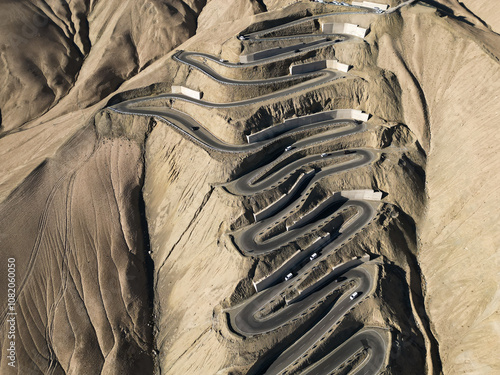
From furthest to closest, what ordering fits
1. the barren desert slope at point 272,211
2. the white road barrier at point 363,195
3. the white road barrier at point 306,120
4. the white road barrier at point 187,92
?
→ 1. the white road barrier at point 187,92
2. the white road barrier at point 306,120
3. the white road barrier at point 363,195
4. the barren desert slope at point 272,211

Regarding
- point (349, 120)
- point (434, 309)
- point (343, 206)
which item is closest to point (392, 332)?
point (434, 309)

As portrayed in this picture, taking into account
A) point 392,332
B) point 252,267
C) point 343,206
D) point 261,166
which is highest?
point 261,166

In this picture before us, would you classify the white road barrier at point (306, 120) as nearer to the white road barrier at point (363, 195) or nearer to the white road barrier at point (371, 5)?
the white road barrier at point (363, 195)

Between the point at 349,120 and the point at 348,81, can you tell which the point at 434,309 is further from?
the point at 348,81

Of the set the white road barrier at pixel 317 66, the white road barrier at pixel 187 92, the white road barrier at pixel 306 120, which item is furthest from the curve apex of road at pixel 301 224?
the white road barrier at pixel 187 92

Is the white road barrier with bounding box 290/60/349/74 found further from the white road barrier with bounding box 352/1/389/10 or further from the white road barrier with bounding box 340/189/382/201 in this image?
the white road barrier with bounding box 340/189/382/201

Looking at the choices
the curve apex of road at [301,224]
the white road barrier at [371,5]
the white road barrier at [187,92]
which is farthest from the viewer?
the white road barrier at [371,5]
